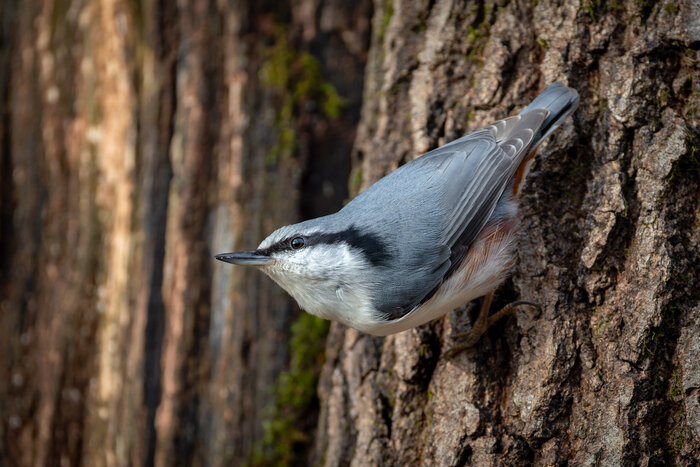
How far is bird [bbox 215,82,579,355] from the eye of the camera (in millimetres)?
2133

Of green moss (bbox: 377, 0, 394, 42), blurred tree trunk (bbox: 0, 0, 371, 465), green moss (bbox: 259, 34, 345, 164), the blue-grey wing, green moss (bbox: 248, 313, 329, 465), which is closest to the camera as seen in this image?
the blue-grey wing

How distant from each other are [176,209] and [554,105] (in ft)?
6.79

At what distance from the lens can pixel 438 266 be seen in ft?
7.10

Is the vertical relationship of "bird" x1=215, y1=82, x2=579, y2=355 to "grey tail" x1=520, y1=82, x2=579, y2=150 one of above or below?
below

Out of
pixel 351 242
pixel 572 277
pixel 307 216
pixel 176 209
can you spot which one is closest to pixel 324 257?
pixel 351 242

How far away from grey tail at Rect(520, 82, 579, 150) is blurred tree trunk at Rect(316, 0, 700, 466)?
0.12 metres

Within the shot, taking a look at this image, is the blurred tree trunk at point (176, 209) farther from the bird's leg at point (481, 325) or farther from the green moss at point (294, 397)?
the bird's leg at point (481, 325)

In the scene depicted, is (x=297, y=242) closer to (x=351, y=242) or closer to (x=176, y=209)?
(x=351, y=242)

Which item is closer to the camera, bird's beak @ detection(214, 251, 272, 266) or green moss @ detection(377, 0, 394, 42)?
bird's beak @ detection(214, 251, 272, 266)

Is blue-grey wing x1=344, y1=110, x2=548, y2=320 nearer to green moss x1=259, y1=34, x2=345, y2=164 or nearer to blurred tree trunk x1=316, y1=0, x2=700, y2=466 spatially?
blurred tree trunk x1=316, y1=0, x2=700, y2=466

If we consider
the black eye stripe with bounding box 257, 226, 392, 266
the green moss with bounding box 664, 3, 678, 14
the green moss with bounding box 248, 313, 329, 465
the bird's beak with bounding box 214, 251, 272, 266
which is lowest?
the green moss with bounding box 248, 313, 329, 465

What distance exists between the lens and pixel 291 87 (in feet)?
11.2

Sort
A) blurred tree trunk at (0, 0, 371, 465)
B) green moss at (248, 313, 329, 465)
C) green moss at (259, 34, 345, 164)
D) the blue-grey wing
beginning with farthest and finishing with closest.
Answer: green moss at (259, 34, 345, 164), blurred tree trunk at (0, 0, 371, 465), green moss at (248, 313, 329, 465), the blue-grey wing

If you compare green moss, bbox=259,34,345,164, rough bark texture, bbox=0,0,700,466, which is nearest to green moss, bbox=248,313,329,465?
rough bark texture, bbox=0,0,700,466
